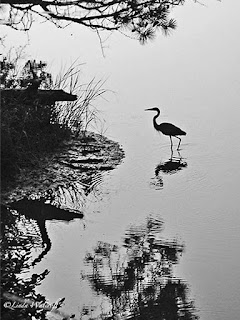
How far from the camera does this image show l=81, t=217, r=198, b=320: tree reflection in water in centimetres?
307

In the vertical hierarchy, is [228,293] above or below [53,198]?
below

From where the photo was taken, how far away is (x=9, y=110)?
5.34 metres

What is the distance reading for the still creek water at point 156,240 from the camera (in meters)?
3.19

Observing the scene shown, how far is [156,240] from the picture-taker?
3967 millimetres

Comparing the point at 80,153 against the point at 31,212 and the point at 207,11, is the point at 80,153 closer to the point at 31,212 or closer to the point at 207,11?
the point at 31,212

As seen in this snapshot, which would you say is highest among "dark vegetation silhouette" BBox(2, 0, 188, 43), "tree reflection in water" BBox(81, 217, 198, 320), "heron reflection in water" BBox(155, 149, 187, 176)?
"dark vegetation silhouette" BBox(2, 0, 188, 43)

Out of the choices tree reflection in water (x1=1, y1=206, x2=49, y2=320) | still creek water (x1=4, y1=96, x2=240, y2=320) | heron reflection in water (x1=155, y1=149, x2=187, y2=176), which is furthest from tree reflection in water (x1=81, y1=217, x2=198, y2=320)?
heron reflection in water (x1=155, y1=149, x2=187, y2=176)

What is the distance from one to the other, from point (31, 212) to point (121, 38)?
676 cm

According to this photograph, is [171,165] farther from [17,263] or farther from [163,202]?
[17,263]

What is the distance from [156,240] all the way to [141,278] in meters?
0.56

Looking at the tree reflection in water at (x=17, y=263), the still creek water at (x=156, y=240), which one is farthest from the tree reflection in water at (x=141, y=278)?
the tree reflection in water at (x=17, y=263)

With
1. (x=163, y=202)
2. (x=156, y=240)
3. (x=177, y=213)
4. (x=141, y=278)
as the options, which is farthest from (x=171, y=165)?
(x=141, y=278)

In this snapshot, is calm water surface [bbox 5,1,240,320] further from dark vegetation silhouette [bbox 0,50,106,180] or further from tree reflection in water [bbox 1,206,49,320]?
dark vegetation silhouette [bbox 0,50,106,180]

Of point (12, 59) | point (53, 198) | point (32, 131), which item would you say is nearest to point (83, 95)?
point (12, 59)
